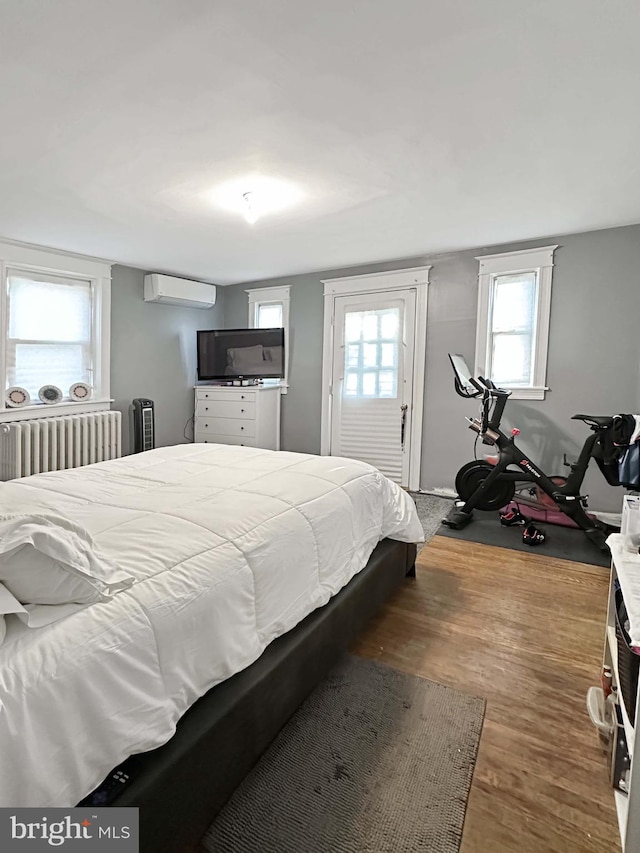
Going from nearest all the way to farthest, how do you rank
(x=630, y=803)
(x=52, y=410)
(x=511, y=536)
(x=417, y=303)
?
(x=630, y=803), (x=511, y=536), (x=52, y=410), (x=417, y=303)

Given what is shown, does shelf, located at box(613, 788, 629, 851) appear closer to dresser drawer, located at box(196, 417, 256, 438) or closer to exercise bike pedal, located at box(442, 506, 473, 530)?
exercise bike pedal, located at box(442, 506, 473, 530)

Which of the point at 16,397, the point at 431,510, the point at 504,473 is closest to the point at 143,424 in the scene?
the point at 16,397

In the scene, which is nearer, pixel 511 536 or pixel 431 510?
pixel 511 536

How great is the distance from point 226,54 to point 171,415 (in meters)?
4.34

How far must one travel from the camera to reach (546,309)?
3928mm

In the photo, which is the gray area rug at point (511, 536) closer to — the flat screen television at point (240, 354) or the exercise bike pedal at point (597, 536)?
the exercise bike pedal at point (597, 536)

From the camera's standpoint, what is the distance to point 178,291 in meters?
5.12

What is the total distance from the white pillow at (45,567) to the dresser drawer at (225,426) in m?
4.12

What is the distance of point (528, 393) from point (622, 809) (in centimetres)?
324

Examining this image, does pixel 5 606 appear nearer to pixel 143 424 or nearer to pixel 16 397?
pixel 16 397

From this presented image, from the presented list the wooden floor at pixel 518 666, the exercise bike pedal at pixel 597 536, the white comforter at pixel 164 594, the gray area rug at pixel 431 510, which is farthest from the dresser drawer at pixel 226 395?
the exercise bike pedal at pixel 597 536

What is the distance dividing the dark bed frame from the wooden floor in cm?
45

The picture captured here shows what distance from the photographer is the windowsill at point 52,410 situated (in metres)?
4.04

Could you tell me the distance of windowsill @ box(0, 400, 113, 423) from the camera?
404cm
